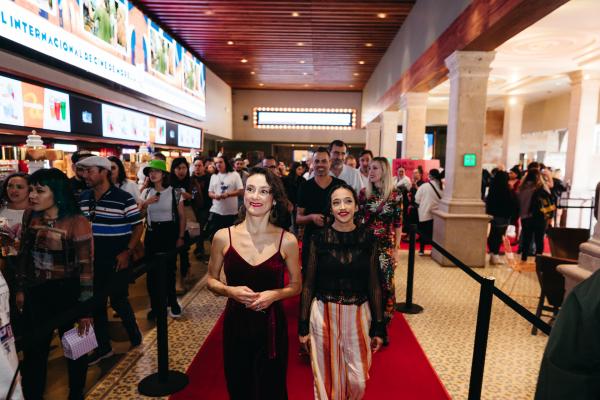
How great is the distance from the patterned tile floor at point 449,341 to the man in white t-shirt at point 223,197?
1.03 meters

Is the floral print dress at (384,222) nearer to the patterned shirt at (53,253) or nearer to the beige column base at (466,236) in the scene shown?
the patterned shirt at (53,253)

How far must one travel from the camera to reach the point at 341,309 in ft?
7.68

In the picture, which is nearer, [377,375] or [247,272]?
[247,272]

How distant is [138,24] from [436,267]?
8.71 m

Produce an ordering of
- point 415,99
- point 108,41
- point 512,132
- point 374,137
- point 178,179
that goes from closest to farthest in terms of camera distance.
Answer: point 178,179 < point 108,41 < point 415,99 < point 512,132 < point 374,137

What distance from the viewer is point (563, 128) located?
16781mm

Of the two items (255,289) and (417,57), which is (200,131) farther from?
(255,289)

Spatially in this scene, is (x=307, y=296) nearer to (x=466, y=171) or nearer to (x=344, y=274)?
(x=344, y=274)

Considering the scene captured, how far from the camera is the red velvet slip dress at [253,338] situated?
6.75ft

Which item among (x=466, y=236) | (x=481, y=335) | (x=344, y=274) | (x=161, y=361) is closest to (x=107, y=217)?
(x=161, y=361)

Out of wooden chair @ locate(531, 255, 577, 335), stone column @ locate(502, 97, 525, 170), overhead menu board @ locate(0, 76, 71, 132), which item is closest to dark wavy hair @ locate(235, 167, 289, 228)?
wooden chair @ locate(531, 255, 577, 335)

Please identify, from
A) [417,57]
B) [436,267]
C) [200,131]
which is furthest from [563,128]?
[200,131]

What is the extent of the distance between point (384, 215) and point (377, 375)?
4.62 feet

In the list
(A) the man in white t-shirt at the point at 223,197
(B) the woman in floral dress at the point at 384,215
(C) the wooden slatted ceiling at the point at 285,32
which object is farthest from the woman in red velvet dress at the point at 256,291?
(C) the wooden slatted ceiling at the point at 285,32
